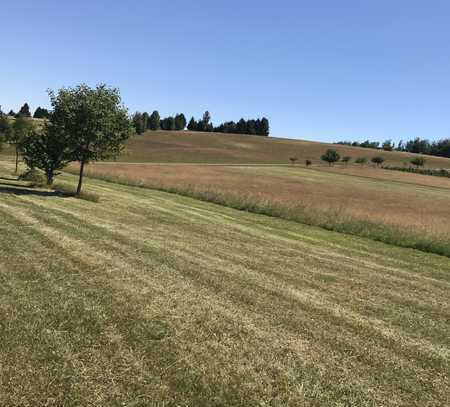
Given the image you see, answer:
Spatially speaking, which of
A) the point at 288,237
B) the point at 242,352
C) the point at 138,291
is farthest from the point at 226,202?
the point at 242,352

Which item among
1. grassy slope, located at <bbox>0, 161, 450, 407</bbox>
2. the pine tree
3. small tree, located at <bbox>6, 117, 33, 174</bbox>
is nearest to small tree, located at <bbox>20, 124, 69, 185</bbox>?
small tree, located at <bbox>6, 117, 33, 174</bbox>

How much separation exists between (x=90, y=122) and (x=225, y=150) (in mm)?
112188

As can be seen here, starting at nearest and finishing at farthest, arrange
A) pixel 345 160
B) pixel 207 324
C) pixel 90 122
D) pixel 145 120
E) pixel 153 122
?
pixel 207 324, pixel 90 122, pixel 345 160, pixel 145 120, pixel 153 122

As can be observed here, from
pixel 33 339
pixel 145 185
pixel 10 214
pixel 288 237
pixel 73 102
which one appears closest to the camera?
pixel 33 339

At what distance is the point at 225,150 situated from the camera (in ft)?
437

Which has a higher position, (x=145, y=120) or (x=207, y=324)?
(x=145, y=120)

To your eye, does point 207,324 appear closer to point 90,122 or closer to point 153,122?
point 90,122

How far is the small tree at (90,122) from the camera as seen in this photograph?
22062 millimetres

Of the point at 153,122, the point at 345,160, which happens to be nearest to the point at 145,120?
the point at 153,122

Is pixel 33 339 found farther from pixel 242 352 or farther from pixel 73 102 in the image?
pixel 73 102

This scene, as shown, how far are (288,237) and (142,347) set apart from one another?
11.3 meters

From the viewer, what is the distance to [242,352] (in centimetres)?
596

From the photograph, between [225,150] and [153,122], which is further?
[153,122]

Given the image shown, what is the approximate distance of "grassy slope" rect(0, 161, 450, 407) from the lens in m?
5.04
